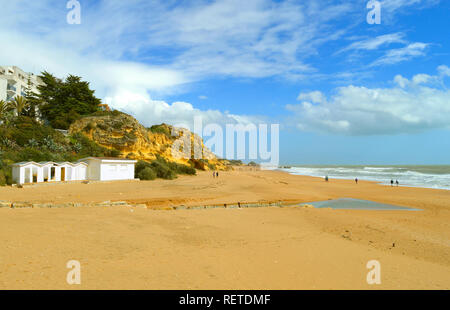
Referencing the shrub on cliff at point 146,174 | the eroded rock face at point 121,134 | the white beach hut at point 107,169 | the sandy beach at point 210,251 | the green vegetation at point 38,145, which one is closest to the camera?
the sandy beach at point 210,251

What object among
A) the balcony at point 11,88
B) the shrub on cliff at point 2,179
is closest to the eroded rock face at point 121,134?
the shrub on cliff at point 2,179

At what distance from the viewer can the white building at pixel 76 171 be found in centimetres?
1859

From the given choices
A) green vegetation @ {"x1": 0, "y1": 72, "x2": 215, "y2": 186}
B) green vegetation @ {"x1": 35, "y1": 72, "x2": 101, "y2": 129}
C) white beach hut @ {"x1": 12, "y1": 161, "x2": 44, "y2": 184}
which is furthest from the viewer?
green vegetation @ {"x1": 35, "y1": 72, "x2": 101, "y2": 129}

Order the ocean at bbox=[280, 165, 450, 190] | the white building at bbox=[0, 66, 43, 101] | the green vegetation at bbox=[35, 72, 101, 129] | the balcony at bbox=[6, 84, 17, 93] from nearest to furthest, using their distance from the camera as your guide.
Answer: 1. the ocean at bbox=[280, 165, 450, 190]
2. the green vegetation at bbox=[35, 72, 101, 129]
3. the white building at bbox=[0, 66, 43, 101]
4. the balcony at bbox=[6, 84, 17, 93]

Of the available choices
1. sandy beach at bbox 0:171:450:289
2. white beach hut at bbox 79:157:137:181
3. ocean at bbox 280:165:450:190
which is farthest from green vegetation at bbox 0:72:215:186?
ocean at bbox 280:165:450:190

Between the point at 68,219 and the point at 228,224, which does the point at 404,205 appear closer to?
the point at 228,224

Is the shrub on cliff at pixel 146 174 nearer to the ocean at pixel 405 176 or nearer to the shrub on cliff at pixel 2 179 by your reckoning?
the shrub on cliff at pixel 2 179

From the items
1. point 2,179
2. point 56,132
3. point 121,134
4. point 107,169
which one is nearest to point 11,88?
point 56,132

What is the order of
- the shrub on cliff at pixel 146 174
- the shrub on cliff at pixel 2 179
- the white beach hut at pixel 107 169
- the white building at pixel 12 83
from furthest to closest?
1. the white building at pixel 12 83
2. the shrub on cliff at pixel 146 174
3. the white beach hut at pixel 107 169
4. the shrub on cliff at pixel 2 179

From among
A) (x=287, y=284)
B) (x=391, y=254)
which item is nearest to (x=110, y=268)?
(x=287, y=284)

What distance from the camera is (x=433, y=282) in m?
4.75

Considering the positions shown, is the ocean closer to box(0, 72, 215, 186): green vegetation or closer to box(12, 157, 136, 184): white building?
box(0, 72, 215, 186): green vegetation

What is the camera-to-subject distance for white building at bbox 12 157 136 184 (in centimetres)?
1859

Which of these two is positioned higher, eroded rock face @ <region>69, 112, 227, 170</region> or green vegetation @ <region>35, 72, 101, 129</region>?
green vegetation @ <region>35, 72, 101, 129</region>
